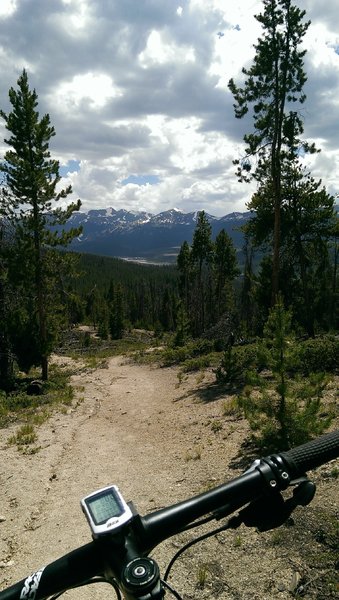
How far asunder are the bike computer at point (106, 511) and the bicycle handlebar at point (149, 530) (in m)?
0.03

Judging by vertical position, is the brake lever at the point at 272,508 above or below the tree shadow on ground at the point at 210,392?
above

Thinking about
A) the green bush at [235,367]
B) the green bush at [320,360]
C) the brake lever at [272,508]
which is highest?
the brake lever at [272,508]

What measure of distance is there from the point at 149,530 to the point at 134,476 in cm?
878

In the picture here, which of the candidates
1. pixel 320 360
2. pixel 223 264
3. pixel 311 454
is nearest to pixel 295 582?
pixel 311 454

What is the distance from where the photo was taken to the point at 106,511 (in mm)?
1347

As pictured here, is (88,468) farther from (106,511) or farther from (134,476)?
(106,511)

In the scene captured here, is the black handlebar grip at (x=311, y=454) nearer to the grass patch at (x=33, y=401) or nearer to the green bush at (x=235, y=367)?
the grass patch at (x=33, y=401)

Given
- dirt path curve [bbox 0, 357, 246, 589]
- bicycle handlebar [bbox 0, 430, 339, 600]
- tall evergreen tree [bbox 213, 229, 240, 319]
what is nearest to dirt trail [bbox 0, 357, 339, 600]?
dirt path curve [bbox 0, 357, 246, 589]

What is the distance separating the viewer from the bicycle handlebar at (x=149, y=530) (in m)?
1.21

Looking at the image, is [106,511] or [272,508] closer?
[106,511]

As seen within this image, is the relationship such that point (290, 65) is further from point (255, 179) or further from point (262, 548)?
point (262, 548)

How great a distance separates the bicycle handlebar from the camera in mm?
1209

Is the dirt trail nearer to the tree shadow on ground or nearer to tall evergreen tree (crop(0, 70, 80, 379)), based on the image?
the tree shadow on ground

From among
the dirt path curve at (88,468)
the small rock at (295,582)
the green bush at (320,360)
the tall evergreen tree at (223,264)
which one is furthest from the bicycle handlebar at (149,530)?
the tall evergreen tree at (223,264)
